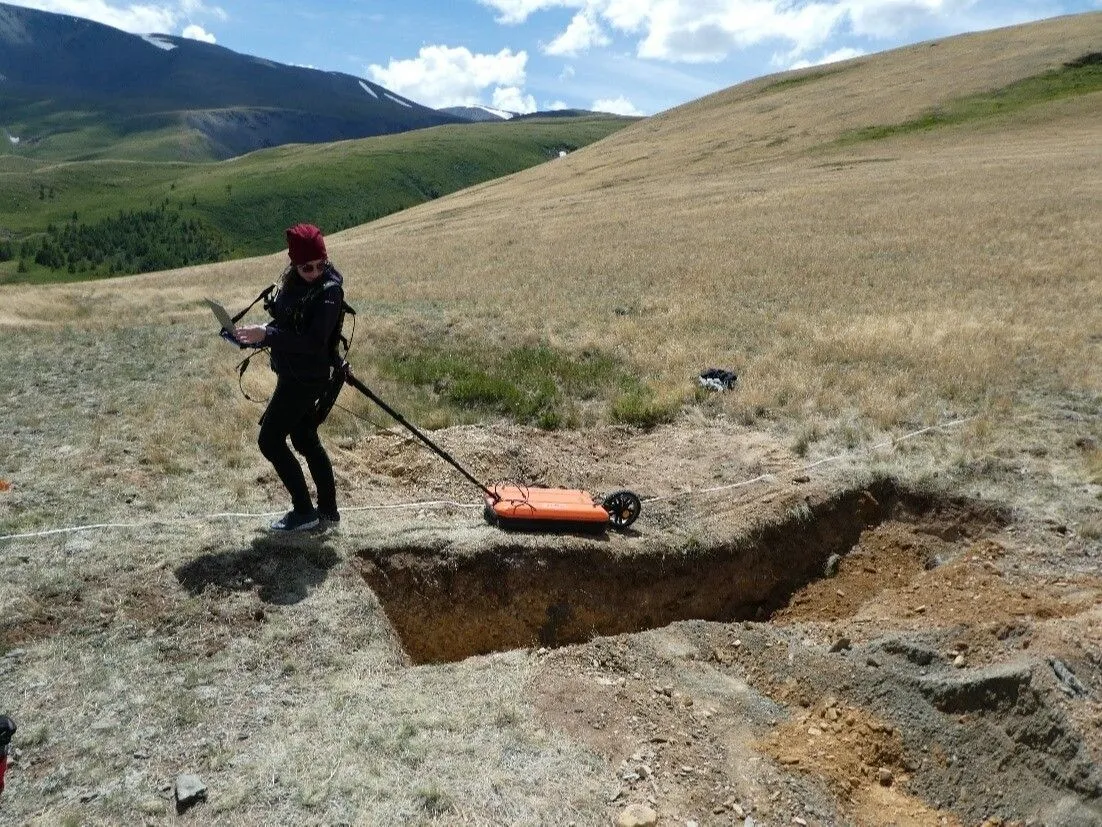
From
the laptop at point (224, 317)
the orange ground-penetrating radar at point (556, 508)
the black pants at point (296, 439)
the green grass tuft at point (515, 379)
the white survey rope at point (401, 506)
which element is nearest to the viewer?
the laptop at point (224, 317)

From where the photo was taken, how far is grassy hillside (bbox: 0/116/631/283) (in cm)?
13900

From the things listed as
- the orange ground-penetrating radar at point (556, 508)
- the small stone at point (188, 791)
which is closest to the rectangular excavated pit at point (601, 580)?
the orange ground-penetrating radar at point (556, 508)

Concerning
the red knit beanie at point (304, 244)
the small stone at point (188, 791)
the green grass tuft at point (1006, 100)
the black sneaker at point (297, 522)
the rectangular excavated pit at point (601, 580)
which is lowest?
the rectangular excavated pit at point (601, 580)

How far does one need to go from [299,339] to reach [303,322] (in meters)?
0.15

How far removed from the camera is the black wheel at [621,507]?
805 cm

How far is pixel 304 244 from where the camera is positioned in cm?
608

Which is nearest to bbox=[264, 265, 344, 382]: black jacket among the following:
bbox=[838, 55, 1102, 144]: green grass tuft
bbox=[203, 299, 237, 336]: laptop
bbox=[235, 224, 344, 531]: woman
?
bbox=[235, 224, 344, 531]: woman

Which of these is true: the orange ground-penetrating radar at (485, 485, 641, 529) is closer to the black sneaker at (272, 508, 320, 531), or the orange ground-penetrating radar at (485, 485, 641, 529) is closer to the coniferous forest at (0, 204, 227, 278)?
the black sneaker at (272, 508, 320, 531)

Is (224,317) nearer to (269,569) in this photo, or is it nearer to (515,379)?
(269,569)

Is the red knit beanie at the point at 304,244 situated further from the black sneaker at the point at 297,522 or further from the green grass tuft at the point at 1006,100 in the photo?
the green grass tuft at the point at 1006,100

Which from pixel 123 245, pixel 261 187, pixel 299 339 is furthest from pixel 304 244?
pixel 261 187

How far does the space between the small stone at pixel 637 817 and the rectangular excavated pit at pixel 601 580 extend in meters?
2.84

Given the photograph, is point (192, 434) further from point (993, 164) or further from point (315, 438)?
point (993, 164)

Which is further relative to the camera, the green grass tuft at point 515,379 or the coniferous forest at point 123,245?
the coniferous forest at point 123,245
